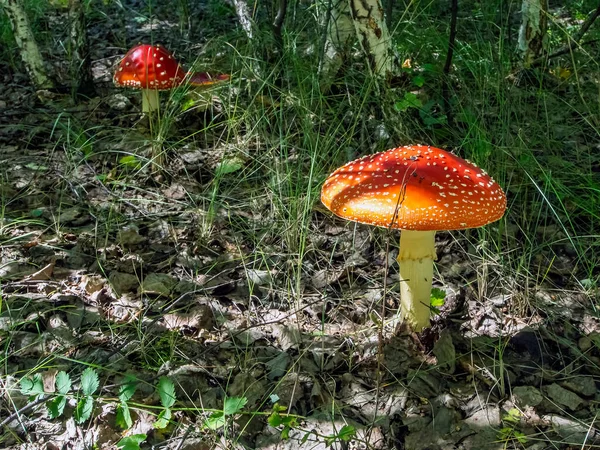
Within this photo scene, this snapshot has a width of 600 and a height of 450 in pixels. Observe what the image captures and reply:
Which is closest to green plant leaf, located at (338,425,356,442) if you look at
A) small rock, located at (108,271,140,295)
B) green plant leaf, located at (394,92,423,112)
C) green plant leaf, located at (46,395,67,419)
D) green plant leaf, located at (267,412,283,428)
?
green plant leaf, located at (267,412,283,428)

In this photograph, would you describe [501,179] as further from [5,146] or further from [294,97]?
[5,146]

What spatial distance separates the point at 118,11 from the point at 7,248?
579cm

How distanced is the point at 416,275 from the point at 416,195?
717mm

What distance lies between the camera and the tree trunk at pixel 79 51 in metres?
6.22

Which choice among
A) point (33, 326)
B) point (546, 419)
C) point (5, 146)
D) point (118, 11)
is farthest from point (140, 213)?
point (118, 11)

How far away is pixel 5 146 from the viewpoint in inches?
220

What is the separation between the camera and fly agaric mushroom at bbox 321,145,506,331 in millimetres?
2848

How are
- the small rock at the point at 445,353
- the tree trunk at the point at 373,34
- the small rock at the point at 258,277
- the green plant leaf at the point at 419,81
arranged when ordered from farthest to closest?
the green plant leaf at the point at 419,81
the tree trunk at the point at 373,34
the small rock at the point at 258,277
the small rock at the point at 445,353

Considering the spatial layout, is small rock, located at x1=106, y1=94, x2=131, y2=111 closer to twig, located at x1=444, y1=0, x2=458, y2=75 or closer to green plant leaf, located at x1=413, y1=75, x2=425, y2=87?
green plant leaf, located at x1=413, y1=75, x2=425, y2=87

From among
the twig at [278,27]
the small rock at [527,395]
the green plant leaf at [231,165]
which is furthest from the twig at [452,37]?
the small rock at [527,395]

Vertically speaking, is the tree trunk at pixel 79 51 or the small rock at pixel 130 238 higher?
the tree trunk at pixel 79 51

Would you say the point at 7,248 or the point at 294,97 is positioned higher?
the point at 294,97

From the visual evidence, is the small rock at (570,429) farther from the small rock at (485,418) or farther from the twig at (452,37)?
the twig at (452,37)

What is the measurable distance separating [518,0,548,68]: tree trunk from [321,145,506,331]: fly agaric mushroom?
309cm
